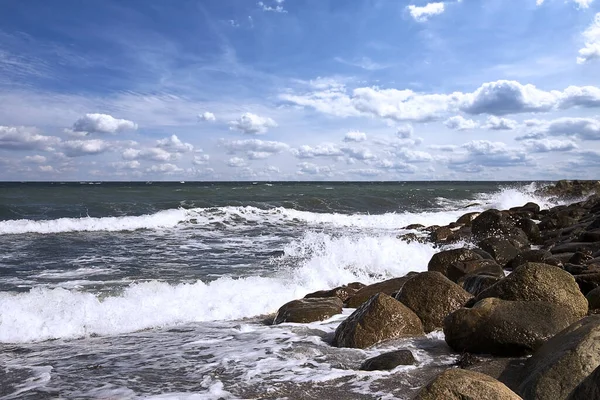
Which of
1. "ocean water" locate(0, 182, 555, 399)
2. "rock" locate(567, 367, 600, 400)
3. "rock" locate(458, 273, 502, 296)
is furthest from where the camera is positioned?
"rock" locate(458, 273, 502, 296)

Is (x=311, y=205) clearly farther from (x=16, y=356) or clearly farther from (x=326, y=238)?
(x=16, y=356)

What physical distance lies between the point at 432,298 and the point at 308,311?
6.32 feet

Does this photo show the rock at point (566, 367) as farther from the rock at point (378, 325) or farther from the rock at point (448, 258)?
the rock at point (448, 258)

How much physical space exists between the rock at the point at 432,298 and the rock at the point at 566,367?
7.65 ft

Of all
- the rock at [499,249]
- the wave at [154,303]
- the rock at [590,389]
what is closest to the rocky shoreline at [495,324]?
the rock at [590,389]

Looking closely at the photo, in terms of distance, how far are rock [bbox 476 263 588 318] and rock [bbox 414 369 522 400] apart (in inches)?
111

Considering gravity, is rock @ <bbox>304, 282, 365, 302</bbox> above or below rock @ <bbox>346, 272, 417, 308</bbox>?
below

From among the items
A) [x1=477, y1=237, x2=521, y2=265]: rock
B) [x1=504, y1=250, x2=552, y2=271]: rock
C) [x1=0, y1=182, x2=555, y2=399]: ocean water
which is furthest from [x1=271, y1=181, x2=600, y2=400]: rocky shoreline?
[x1=477, y1=237, x2=521, y2=265]: rock

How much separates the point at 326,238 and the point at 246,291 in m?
7.20

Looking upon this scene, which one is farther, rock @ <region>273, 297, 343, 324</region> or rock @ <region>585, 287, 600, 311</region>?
rock @ <region>273, 297, 343, 324</region>

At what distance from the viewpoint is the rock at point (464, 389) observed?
2983 mm

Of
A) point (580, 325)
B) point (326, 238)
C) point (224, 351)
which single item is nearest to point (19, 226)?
point (326, 238)

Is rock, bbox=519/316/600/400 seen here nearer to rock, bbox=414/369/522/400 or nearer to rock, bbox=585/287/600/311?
rock, bbox=414/369/522/400

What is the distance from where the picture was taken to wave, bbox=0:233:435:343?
7938mm
